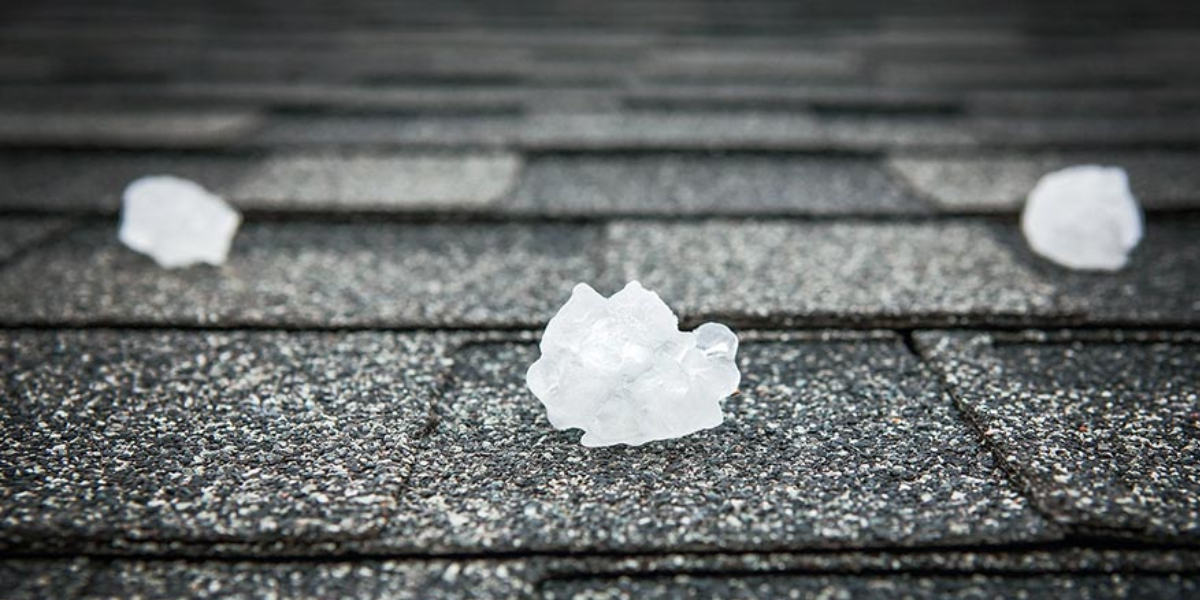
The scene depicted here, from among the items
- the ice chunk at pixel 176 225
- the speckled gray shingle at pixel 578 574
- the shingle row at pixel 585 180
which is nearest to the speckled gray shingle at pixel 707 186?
the shingle row at pixel 585 180

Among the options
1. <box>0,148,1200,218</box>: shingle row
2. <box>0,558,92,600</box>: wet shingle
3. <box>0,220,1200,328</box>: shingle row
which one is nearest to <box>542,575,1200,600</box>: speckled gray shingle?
<box>0,558,92,600</box>: wet shingle

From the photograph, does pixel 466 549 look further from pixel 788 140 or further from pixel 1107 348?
pixel 788 140

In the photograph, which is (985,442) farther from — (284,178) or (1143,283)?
(284,178)

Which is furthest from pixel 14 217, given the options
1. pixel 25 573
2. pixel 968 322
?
pixel 968 322

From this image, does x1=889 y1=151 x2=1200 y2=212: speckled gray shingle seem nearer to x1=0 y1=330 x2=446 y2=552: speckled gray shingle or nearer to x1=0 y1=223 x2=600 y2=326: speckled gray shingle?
x1=0 y1=223 x2=600 y2=326: speckled gray shingle

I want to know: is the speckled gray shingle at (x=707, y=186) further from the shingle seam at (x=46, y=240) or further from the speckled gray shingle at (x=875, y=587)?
the speckled gray shingle at (x=875, y=587)

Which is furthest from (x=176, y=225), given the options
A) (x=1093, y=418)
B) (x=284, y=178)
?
(x=1093, y=418)

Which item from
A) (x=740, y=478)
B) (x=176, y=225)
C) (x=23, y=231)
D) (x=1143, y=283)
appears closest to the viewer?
(x=740, y=478)
